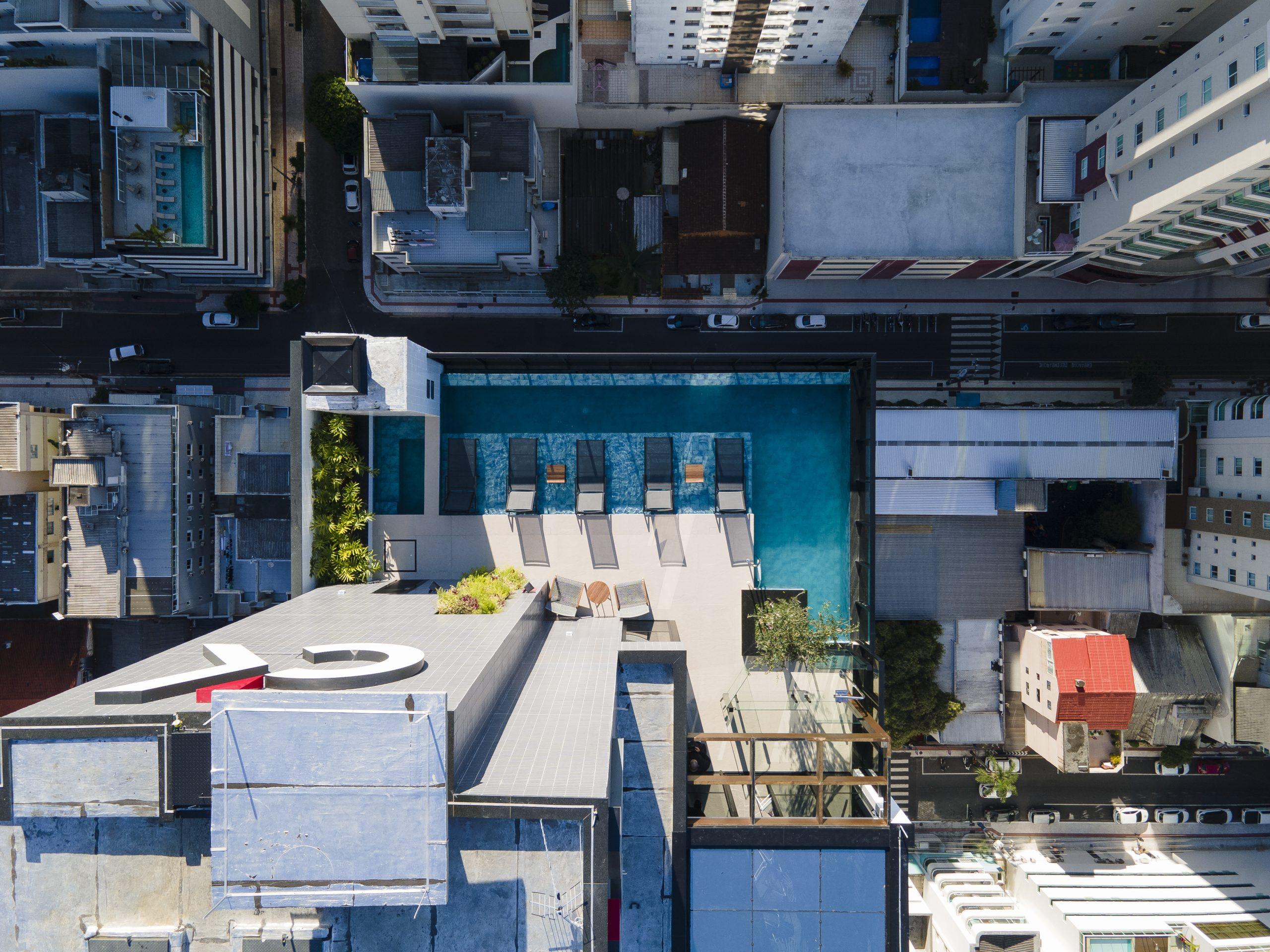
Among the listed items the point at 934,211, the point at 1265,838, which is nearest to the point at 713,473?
the point at 934,211

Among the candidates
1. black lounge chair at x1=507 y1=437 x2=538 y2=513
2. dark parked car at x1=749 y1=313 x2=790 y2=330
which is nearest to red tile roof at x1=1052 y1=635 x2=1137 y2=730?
dark parked car at x1=749 y1=313 x2=790 y2=330

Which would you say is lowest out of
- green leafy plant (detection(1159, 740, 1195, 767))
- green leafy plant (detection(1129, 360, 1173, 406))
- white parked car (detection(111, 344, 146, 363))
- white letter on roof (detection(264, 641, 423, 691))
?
green leafy plant (detection(1159, 740, 1195, 767))

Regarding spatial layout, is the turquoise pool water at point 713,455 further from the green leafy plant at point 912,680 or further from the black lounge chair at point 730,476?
the green leafy plant at point 912,680

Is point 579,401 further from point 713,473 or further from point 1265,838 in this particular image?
point 1265,838

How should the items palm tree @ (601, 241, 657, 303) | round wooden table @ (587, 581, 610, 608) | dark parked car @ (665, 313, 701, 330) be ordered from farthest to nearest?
dark parked car @ (665, 313, 701, 330), palm tree @ (601, 241, 657, 303), round wooden table @ (587, 581, 610, 608)

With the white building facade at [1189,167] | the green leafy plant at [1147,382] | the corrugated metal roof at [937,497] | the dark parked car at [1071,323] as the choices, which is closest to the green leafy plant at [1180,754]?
the corrugated metal roof at [937,497]

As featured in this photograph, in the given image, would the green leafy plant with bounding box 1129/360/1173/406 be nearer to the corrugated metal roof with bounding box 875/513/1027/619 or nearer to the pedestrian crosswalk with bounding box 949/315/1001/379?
the pedestrian crosswalk with bounding box 949/315/1001/379
